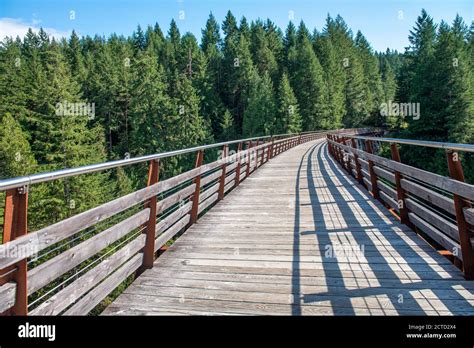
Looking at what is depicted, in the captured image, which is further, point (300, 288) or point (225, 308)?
point (300, 288)

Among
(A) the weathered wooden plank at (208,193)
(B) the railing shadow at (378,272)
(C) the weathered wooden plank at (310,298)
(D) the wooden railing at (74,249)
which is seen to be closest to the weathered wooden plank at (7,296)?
(D) the wooden railing at (74,249)

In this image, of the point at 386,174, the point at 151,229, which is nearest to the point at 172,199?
the point at 151,229

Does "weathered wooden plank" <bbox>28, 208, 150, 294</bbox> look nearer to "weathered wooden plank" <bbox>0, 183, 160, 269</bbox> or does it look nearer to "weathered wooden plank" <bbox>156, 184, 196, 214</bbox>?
Result: "weathered wooden plank" <bbox>0, 183, 160, 269</bbox>

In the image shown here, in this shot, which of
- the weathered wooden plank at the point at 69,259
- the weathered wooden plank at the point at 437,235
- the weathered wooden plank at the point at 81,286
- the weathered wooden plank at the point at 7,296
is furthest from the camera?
the weathered wooden plank at the point at 437,235

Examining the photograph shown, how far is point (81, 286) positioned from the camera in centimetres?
265

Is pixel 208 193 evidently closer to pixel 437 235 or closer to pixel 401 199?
pixel 401 199

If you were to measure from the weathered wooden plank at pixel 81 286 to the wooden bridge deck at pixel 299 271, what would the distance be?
1.09 ft

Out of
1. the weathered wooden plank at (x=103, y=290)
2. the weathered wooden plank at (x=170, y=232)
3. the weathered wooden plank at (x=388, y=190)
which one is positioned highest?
the weathered wooden plank at (x=388, y=190)

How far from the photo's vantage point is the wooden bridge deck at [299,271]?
2939mm

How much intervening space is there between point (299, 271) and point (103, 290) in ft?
6.55

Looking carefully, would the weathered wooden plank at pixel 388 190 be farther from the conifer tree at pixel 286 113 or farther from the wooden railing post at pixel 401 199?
the conifer tree at pixel 286 113

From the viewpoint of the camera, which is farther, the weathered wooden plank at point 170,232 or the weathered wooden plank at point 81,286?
the weathered wooden plank at point 170,232

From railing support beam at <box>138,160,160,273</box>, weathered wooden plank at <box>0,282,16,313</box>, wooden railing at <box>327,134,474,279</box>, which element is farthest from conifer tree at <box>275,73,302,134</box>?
weathered wooden plank at <box>0,282,16,313</box>

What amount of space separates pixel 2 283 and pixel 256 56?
7272cm
